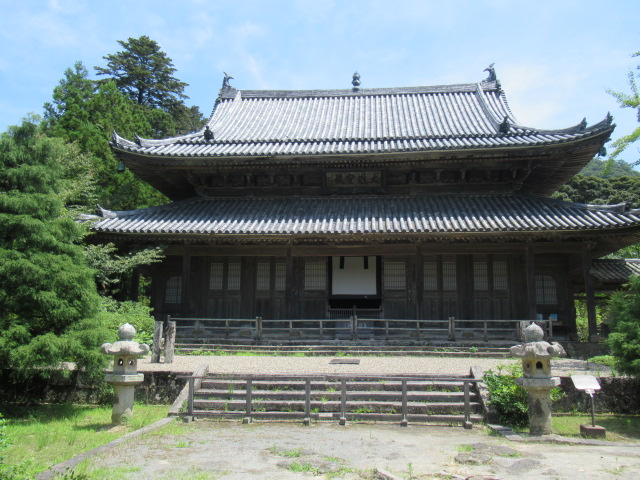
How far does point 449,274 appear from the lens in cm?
1894

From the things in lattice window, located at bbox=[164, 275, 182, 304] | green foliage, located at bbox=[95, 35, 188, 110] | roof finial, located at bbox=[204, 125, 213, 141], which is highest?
green foliage, located at bbox=[95, 35, 188, 110]

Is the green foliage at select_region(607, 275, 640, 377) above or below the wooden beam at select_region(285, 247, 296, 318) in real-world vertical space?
below

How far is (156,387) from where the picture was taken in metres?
11.6

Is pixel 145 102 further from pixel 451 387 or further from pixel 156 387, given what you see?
pixel 451 387

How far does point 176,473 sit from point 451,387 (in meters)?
6.47

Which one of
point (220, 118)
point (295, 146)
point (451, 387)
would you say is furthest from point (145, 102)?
point (451, 387)

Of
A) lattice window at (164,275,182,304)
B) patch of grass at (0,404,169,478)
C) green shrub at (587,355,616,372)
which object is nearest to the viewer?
patch of grass at (0,404,169,478)

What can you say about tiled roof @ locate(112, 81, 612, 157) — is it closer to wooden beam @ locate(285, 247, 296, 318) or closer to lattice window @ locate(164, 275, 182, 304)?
wooden beam @ locate(285, 247, 296, 318)

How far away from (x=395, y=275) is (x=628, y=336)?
983 cm

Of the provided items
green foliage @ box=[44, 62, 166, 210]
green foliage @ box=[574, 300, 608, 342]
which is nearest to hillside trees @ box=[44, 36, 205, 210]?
green foliage @ box=[44, 62, 166, 210]

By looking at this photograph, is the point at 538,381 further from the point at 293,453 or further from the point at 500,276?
the point at 500,276

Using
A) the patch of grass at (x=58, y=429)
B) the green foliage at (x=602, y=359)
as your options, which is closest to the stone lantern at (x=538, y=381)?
the green foliage at (x=602, y=359)

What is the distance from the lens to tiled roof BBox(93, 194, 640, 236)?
16.7m

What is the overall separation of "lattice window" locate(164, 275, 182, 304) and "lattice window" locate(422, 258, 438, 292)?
9.79 m
